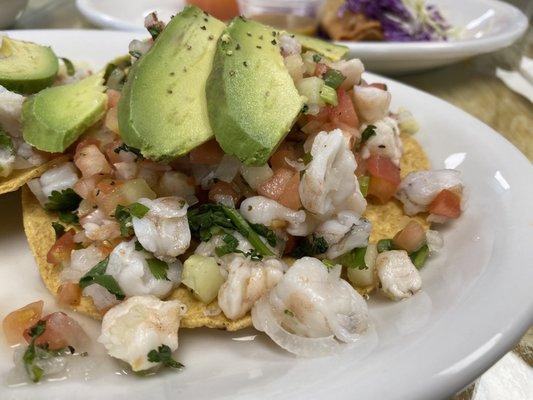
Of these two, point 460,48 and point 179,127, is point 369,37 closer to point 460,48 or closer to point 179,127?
point 460,48

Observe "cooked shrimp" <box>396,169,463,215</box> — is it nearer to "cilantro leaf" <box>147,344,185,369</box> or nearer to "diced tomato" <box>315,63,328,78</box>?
"diced tomato" <box>315,63,328,78</box>

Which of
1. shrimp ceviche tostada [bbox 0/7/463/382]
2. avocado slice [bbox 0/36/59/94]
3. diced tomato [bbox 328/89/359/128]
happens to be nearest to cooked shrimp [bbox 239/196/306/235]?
shrimp ceviche tostada [bbox 0/7/463/382]

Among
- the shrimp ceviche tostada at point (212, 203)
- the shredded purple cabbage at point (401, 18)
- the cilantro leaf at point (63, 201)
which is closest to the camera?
the shrimp ceviche tostada at point (212, 203)

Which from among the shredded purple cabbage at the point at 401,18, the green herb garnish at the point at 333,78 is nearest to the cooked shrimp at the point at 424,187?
the green herb garnish at the point at 333,78

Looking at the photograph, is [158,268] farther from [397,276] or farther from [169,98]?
[397,276]

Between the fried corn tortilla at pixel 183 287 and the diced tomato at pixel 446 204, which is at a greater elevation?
the diced tomato at pixel 446 204

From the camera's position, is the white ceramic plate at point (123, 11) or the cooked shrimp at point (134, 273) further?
the white ceramic plate at point (123, 11)

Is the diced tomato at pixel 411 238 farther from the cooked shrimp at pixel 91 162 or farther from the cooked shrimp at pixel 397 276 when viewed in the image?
the cooked shrimp at pixel 91 162
